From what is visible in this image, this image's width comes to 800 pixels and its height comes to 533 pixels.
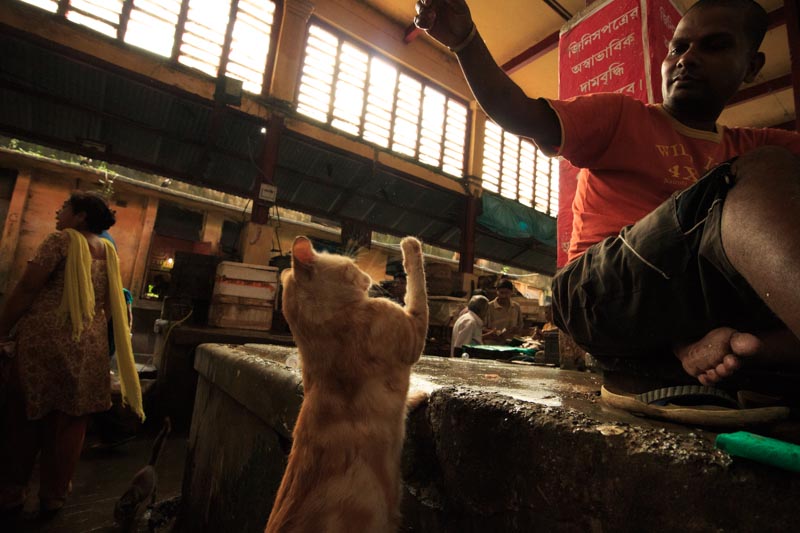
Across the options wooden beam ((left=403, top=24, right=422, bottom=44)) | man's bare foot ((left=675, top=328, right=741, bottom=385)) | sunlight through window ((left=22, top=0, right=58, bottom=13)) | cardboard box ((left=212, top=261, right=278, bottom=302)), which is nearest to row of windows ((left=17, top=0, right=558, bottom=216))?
sunlight through window ((left=22, top=0, right=58, bottom=13))

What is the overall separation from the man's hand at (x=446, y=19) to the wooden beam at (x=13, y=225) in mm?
14565

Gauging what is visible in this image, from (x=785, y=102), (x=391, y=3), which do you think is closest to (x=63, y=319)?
(x=391, y=3)

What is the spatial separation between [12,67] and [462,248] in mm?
9753

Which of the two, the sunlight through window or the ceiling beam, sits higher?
the ceiling beam

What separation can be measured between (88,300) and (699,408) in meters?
4.05

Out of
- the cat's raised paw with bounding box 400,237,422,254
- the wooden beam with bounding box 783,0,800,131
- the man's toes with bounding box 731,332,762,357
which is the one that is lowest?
the man's toes with bounding box 731,332,762,357

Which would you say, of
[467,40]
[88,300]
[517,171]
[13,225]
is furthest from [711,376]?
[13,225]

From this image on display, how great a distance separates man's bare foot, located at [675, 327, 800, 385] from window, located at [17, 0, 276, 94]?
8.73m

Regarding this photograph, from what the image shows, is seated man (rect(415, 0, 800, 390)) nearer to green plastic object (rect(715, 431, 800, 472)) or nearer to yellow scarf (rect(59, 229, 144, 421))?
green plastic object (rect(715, 431, 800, 472))

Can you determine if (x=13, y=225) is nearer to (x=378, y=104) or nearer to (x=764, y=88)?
(x=378, y=104)

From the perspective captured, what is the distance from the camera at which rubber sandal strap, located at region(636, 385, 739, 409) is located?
1.04m

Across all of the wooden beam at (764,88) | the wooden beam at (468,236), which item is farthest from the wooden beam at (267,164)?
the wooden beam at (764,88)

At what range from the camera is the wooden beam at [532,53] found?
8.40 metres

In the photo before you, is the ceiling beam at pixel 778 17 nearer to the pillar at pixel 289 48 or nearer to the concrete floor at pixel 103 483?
the pillar at pixel 289 48
